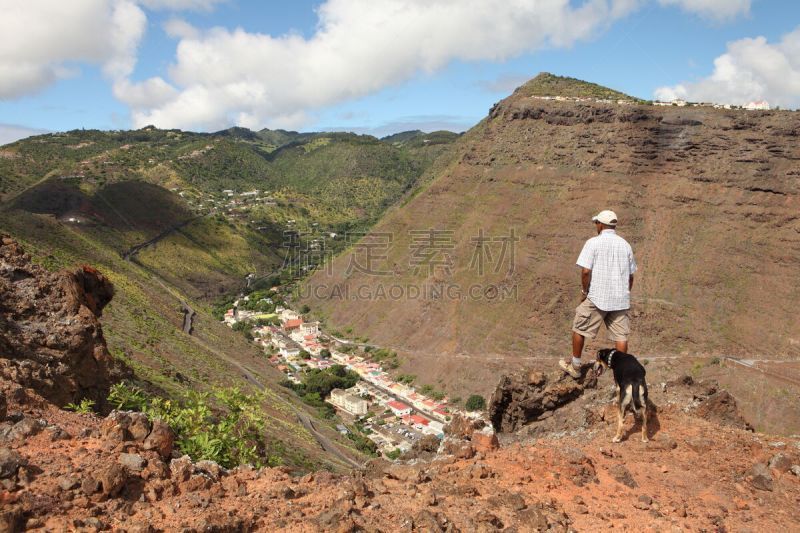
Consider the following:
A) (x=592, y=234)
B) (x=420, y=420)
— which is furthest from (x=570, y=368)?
(x=592, y=234)

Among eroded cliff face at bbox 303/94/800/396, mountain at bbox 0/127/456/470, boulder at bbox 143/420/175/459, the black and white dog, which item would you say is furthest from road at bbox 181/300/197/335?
the black and white dog

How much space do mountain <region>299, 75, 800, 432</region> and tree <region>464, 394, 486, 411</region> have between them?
1910mm

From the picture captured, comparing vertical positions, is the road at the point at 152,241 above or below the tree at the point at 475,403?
above

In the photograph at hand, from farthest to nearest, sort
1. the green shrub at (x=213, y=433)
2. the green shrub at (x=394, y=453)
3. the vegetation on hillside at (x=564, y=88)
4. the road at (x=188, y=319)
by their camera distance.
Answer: the vegetation on hillside at (x=564, y=88) → the road at (x=188, y=319) → the green shrub at (x=394, y=453) → the green shrub at (x=213, y=433)

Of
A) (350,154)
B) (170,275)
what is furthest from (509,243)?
(350,154)

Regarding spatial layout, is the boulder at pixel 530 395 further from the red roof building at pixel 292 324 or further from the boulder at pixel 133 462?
the red roof building at pixel 292 324

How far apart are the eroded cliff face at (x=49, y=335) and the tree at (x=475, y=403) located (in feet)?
106

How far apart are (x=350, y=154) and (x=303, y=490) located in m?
173

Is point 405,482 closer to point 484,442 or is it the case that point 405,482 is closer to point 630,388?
point 484,442

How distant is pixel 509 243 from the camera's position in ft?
161

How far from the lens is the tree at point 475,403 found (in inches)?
1490

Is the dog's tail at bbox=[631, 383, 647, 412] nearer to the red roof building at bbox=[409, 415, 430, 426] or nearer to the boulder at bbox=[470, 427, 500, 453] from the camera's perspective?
the boulder at bbox=[470, 427, 500, 453]

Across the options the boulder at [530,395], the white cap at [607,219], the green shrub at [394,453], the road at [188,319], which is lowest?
the green shrub at [394,453]

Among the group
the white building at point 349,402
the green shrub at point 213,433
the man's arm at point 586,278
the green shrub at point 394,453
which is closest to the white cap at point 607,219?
the man's arm at point 586,278
